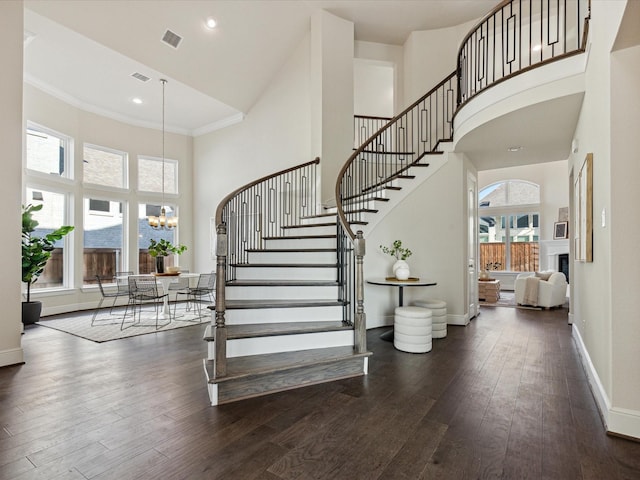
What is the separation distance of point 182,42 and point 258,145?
2428 millimetres

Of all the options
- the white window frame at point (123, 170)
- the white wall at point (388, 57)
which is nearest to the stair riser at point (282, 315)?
the white wall at point (388, 57)

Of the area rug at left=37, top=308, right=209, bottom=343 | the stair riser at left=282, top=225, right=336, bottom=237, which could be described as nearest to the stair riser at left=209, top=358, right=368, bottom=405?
the stair riser at left=282, top=225, right=336, bottom=237

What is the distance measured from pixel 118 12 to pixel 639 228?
6912 mm

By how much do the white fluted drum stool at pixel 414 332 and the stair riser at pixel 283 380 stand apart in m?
0.96

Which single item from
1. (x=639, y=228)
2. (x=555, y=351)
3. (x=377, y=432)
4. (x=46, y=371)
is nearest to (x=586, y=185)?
(x=639, y=228)

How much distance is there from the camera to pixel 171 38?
5961 millimetres

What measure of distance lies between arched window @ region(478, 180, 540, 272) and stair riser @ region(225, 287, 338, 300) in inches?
353

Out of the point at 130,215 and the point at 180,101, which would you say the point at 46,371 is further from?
the point at 180,101

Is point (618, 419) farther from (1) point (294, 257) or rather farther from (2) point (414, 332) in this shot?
(1) point (294, 257)

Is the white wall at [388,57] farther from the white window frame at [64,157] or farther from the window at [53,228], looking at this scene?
the window at [53,228]

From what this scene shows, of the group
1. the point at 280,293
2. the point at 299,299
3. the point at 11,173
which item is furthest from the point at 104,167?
the point at 299,299

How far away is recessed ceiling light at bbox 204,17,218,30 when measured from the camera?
5.86m

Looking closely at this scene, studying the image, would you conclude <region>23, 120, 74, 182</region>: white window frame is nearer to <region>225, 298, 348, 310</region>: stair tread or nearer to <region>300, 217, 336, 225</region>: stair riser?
<region>300, 217, 336, 225</region>: stair riser

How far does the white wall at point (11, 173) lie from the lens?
3641 millimetres
